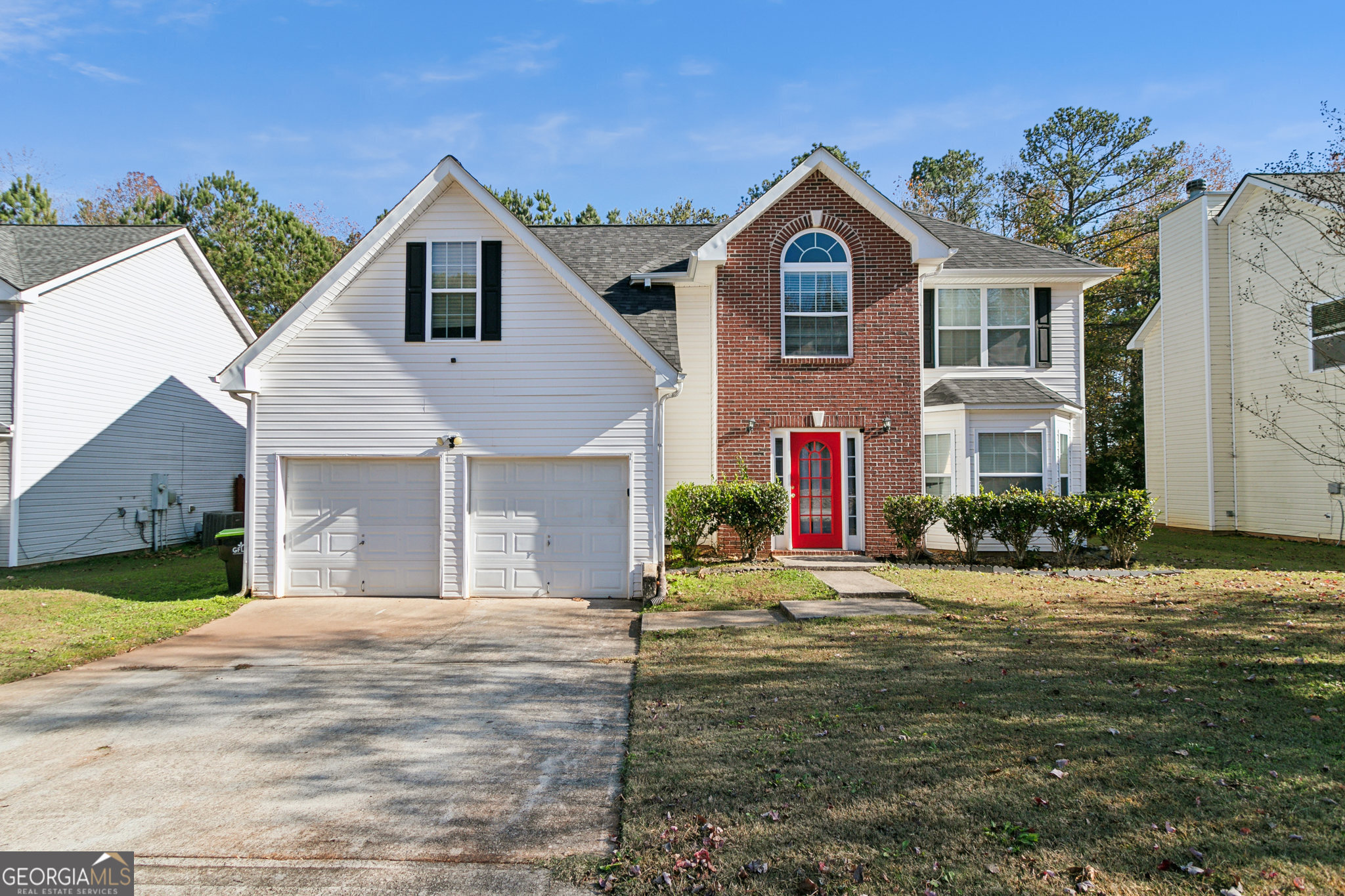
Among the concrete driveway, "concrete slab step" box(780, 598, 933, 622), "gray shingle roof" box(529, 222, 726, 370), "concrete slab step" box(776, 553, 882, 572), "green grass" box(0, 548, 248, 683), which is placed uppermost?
"gray shingle roof" box(529, 222, 726, 370)

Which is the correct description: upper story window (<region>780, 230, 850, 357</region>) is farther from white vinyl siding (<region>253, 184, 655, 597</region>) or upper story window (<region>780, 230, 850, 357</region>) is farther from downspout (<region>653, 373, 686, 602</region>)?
white vinyl siding (<region>253, 184, 655, 597</region>)

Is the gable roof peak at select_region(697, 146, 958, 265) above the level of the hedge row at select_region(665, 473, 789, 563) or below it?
above

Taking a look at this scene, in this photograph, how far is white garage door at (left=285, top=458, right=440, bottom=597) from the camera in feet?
37.6

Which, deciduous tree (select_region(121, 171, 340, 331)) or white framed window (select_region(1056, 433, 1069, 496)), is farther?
deciduous tree (select_region(121, 171, 340, 331))

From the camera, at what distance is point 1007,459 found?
14.9 m

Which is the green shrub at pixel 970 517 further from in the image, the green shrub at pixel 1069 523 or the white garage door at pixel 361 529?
the white garage door at pixel 361 529

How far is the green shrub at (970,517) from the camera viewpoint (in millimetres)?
13273

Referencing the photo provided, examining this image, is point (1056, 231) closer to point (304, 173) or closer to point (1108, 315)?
point (1108, 315)

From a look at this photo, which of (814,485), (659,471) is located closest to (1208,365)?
(814,485)

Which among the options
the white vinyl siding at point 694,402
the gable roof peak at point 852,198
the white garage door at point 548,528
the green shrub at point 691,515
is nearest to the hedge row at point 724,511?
the green shrub at point 691,515

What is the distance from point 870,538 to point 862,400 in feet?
8.91

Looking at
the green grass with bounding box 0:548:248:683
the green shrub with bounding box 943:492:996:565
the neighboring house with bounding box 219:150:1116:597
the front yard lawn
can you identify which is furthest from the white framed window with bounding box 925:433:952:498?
the green grass with bounding box 0:548:248:683

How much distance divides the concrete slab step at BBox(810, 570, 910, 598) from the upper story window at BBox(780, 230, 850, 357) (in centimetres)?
454

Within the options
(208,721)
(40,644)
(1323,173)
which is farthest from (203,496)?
(1323,173)
